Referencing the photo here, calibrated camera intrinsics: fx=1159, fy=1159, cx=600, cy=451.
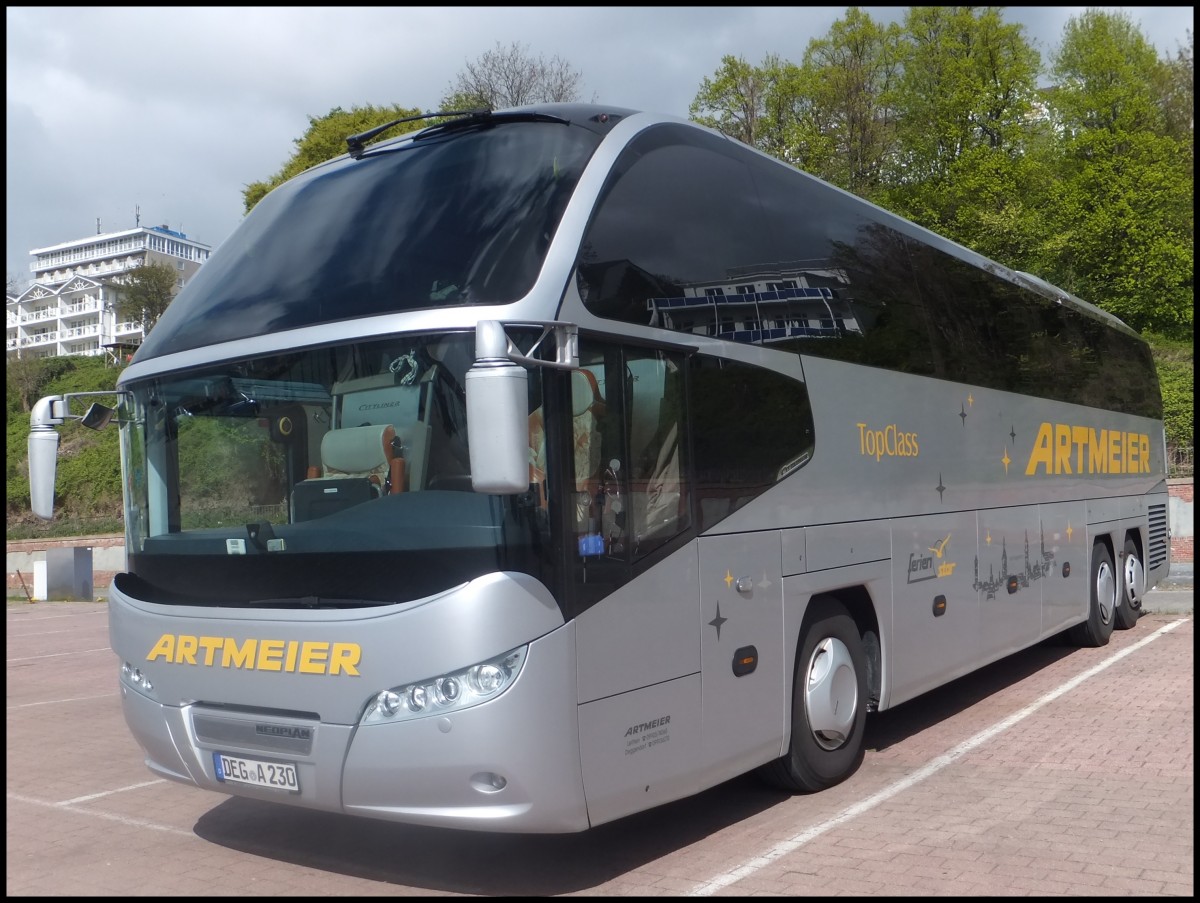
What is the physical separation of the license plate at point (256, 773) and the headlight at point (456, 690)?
63cm

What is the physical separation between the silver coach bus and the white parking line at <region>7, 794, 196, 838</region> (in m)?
1.15

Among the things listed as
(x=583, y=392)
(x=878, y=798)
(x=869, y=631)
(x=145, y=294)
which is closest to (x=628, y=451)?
(x=583, y=392)

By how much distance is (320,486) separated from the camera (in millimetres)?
5320

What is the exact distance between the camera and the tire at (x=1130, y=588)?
14.0 meters

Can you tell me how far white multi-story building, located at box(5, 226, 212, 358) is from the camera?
121125mm

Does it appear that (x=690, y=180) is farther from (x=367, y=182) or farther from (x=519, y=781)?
(x=519, y=781)

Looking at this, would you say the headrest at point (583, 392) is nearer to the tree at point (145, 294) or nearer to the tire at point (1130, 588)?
the tire at point (1130, 588)

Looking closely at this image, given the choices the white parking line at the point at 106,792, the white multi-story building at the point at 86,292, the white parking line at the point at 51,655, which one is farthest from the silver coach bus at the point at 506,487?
the white multi-story building at the point at 86,292

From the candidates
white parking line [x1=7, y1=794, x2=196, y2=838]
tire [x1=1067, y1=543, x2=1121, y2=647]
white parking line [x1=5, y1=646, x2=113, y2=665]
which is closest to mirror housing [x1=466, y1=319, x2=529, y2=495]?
white parking line [x1=7, y1=794, x2=196, y2=838]

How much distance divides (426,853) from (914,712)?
5.30 metres

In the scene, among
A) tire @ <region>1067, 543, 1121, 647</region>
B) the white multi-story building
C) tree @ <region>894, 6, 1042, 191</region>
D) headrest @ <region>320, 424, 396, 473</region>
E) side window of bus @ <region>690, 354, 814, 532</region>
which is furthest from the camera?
the white multi-story building

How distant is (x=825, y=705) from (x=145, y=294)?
62.8 metres

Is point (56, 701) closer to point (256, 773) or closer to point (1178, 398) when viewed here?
point (256, 773)

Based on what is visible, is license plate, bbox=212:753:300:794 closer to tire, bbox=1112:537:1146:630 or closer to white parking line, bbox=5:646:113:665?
tire, bbox=1112:537:1146:630
